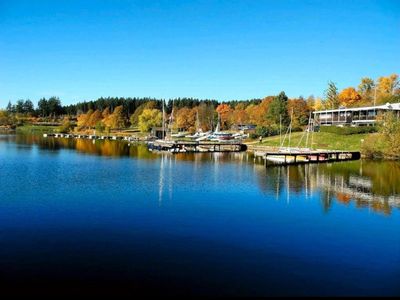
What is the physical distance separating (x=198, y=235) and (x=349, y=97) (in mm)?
120398

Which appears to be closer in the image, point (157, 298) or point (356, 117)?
point (157, 298)

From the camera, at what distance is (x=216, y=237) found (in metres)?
22.6

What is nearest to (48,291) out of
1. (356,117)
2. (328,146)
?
(328,146)

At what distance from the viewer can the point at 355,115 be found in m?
97.1

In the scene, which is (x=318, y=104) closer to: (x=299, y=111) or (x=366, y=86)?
(x=366, y=86)

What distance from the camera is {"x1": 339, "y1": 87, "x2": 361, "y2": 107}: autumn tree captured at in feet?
425

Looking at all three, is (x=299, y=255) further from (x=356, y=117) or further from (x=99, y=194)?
(x=356, y=117)

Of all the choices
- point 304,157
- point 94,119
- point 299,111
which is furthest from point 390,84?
point 94,119

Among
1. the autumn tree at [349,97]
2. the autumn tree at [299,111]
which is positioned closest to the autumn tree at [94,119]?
the autumn tree at [299,111]

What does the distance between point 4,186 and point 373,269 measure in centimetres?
3108

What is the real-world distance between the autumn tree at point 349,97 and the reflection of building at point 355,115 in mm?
25621

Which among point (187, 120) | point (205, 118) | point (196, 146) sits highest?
point (205, 118)

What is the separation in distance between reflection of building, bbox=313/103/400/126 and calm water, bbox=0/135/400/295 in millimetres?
50781

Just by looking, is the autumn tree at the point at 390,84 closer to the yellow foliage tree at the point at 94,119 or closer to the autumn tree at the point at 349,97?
the autumn tree at the point at 349,97
